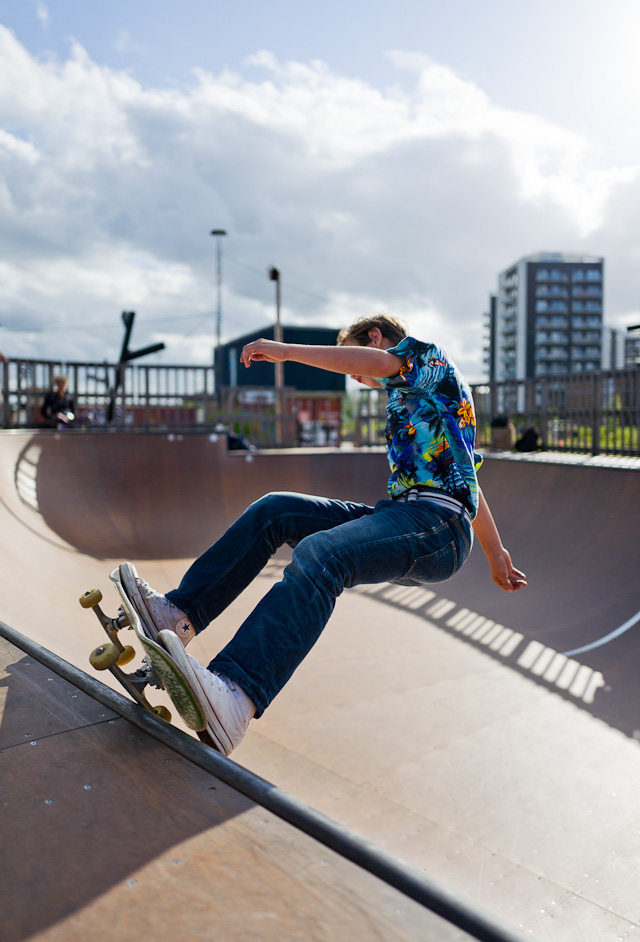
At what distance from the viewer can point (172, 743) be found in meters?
1.69

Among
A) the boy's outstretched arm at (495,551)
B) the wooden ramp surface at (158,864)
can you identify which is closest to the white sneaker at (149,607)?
the wooden ramp surface at (158,864)

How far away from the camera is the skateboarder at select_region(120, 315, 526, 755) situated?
6.10 feet

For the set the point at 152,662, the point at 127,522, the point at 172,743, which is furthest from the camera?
the point at 127,522

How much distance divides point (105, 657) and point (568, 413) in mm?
10596

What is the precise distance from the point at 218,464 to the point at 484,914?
33.6 feet

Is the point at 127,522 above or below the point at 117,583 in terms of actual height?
below

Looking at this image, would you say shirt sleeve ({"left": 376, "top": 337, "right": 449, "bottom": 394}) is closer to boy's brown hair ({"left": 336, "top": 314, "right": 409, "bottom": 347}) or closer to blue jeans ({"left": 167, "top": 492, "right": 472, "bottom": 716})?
boy's brown hair ({"left": 336, "top": 314, "right": 409, "bottom": 347})

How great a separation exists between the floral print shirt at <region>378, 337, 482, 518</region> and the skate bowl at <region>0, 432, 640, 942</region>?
5.20ft

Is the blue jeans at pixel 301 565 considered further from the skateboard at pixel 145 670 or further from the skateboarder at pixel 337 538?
the skateboard at pixel 145 670

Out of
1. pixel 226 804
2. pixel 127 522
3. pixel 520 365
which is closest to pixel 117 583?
pixel 226 804

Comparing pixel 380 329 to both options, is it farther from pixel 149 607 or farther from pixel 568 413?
pixel 568 413

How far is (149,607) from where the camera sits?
217 cm

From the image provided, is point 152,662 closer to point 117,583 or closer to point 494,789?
point 117,583

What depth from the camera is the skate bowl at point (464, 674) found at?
8.98 feet
